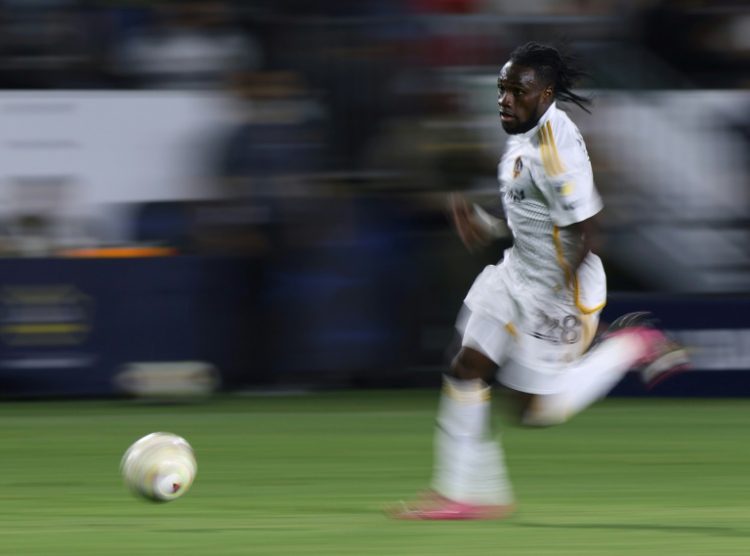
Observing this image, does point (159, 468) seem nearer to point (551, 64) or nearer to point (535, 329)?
point (535, 329)

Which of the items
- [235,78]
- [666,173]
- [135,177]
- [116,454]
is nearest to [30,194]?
[135,177]

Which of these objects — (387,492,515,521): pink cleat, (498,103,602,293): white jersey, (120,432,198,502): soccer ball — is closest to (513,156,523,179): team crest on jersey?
(498,103,602,293): white jersey

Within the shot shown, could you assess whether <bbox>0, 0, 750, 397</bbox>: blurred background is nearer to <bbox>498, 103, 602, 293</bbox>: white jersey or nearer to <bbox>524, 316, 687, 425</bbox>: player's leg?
<bbox>524, 316, 687, 425</bbox>: player's leg

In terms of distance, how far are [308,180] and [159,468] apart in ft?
17.6

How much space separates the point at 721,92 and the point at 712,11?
2.02ft

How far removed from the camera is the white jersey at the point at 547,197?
6812 mm

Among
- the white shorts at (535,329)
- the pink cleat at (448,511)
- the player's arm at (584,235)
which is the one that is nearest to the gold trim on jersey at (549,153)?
the player's arm at (584,235)

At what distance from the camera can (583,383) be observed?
276 inches

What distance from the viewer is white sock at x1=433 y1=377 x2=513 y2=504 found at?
7.02 meters

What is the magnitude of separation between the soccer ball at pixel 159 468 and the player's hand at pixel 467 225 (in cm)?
141

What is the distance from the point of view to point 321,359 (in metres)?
12.3

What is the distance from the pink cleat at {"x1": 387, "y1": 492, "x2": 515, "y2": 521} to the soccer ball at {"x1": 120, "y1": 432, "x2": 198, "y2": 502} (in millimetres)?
870

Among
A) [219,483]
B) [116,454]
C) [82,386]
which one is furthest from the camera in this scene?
[82,386]

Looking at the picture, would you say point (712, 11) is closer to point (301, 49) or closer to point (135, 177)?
point (301, 49)
